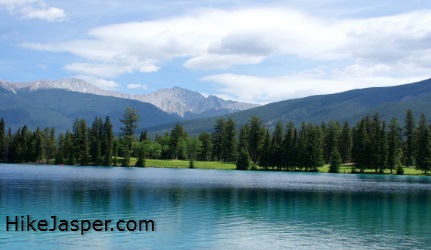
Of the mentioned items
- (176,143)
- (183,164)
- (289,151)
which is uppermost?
(176,143)

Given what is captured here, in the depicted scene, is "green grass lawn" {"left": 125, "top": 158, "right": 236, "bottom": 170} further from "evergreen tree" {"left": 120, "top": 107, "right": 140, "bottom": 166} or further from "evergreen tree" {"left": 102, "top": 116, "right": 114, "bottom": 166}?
"evergreen tree" {"left": 120, "top": 107, "right": 140, "bottom": 166}

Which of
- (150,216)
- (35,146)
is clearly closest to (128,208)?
(150,216)

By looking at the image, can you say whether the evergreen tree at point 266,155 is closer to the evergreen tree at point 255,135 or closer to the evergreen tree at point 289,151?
the evergreen tree at point 289,151

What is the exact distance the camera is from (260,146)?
17550 cm

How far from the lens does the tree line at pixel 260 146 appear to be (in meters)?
154

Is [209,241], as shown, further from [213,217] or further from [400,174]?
[400,174]

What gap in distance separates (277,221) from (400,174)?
120 m

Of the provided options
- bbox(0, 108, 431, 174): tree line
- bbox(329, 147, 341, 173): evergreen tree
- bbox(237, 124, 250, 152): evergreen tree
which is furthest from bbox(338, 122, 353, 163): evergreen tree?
bbox(237, 124, 250, 152): evergreen tree

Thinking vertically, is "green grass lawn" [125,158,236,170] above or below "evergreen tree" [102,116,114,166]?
below

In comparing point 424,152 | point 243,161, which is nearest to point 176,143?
point 243,161

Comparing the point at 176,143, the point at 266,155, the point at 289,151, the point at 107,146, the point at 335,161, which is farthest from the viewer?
the point at 176,143

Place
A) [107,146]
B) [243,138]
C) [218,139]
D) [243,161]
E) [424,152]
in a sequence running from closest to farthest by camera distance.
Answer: [424,152] → [243,161] → [107,146] → [243,138] → [218,139]

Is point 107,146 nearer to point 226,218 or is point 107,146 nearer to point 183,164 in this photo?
point 183,164

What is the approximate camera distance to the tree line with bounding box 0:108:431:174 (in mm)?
153887
